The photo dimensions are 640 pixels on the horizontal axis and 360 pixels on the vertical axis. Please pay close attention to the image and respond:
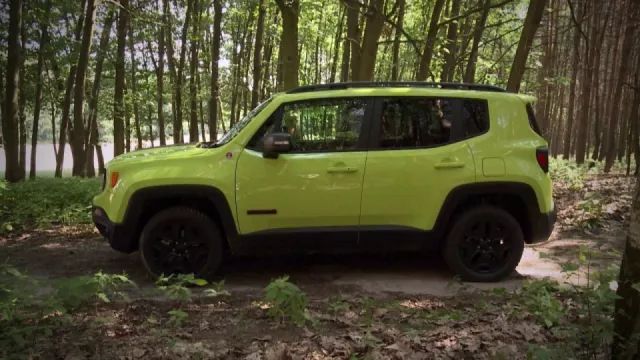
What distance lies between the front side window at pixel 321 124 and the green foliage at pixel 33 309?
2.14 metres

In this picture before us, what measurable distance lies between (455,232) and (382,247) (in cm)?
81

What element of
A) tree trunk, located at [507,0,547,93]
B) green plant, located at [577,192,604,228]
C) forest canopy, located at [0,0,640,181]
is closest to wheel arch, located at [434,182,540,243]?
green plant, located at [577,192,604,228]

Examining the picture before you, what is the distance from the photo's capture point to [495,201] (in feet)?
17.6

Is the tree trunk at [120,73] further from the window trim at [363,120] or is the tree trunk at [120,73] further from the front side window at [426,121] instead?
the front side window at [426,121]

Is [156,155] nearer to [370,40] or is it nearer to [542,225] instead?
[542,225]

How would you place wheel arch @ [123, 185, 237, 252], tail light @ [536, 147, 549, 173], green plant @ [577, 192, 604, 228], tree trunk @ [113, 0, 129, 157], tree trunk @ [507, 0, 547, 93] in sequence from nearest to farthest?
1. wheel arch @ [123, 185, 237, 252]
2. tail light @ [536, 147, 549, 173]
3. green plant @ [577, 192, 604, 228]
4. tree trunk @ [507, 0, 547, 93]
5. tree trunk @ [113, 0, 129, 157]

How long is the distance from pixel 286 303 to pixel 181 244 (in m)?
1.85

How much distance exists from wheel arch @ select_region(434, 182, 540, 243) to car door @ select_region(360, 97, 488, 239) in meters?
0.09

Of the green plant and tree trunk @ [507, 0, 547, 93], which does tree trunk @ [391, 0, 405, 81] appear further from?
the green plant

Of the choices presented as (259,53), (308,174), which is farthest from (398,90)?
(259,53)

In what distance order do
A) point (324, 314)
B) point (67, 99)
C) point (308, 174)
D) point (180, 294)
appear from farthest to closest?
1. point (67, 99)
2. point (308, 174)
3. point (180, 294)
4. point (324, 314)

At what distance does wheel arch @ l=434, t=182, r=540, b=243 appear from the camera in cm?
510

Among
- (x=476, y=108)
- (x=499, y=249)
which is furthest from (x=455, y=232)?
(x=476, y=108)

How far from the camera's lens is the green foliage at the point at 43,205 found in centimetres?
763
